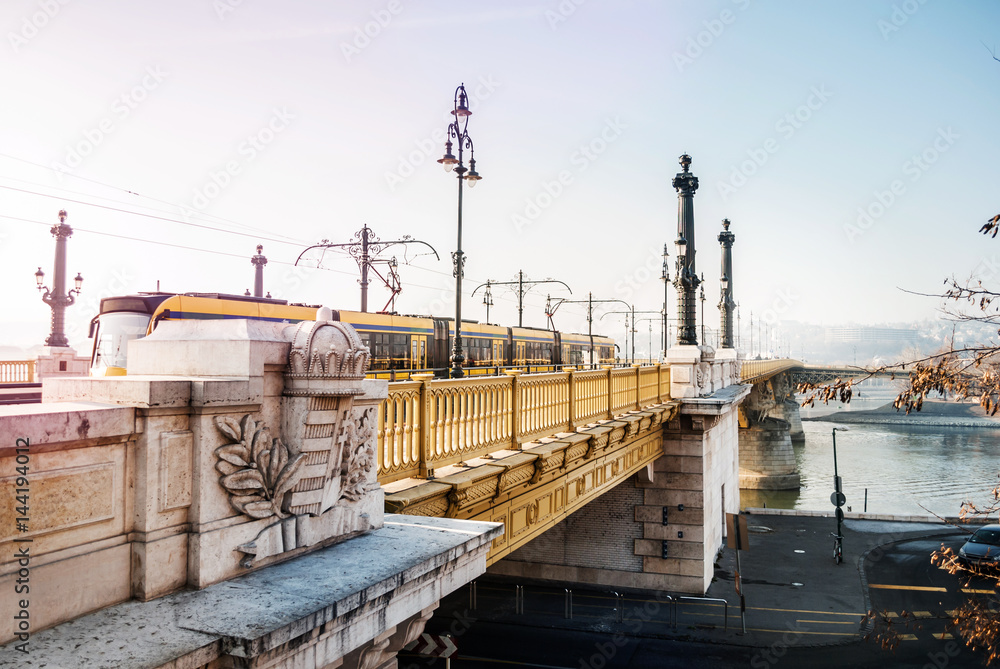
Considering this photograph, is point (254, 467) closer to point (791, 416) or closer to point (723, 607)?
point (723, 607)

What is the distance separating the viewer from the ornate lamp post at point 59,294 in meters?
19.8

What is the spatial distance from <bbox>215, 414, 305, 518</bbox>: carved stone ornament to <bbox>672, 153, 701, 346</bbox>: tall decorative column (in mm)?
15439

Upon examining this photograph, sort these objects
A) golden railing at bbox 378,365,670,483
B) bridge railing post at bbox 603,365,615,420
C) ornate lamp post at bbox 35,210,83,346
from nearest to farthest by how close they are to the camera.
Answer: golden railing at bbox 378,365,670,483 < bridge railing post at bbox 603,365,615,420 < ornate lamp post at bbox 35,210,83,346

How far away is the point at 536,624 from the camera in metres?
16.9

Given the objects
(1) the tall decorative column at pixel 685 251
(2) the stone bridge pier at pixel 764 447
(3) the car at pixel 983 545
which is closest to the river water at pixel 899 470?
(2) the stone bridge pier at pixel 764 447

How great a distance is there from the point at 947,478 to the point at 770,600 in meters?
39.7

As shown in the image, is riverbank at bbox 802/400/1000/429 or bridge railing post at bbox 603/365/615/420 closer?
bridge railing post at bbox 603/365/615/420

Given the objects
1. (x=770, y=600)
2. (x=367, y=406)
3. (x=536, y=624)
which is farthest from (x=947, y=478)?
(x=367, y=406)

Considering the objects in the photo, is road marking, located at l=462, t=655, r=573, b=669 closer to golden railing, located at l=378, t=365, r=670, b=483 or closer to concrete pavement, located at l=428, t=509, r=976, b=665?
concrete pavement, located at l=428, t=509, r=976, b=665

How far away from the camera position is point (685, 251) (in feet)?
58.7

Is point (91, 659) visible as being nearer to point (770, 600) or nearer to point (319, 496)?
point (319, 496)

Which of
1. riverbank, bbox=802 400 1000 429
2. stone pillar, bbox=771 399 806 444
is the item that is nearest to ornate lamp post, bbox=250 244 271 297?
stone pillar, bbox=771 399 806 444

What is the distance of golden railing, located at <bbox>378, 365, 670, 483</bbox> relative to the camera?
20.5ft

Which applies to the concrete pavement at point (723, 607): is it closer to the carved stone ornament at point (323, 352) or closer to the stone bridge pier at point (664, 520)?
the stone bridge pier at point (664, 520)
